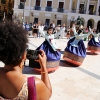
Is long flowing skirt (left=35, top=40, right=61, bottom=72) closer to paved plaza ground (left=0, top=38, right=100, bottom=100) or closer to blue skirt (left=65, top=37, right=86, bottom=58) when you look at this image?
paved plaza ground (left=0, top=38, right=100, bottom=100)

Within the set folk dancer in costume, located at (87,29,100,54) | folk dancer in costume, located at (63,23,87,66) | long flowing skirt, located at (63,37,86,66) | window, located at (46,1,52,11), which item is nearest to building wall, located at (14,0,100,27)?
window, located at (46,1,52,11)

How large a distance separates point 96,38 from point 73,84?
5.20 meters

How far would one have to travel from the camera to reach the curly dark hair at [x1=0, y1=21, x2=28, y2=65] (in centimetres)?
121

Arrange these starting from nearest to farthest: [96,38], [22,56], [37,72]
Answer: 1. [22,56]
2. [37,72]
3. [96,38]

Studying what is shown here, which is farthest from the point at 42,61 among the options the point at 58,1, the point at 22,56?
the point at 58,1

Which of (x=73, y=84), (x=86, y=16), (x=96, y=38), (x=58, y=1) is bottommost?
(x=73, y=84)

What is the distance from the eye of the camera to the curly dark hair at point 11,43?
1215mm

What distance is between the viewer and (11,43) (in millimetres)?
1223

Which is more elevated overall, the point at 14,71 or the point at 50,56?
the point at 14,71

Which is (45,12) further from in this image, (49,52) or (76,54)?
(49,52)

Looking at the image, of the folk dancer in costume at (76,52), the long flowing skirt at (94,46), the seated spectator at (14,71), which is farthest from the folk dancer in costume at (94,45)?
the seated spectator at (14,71)

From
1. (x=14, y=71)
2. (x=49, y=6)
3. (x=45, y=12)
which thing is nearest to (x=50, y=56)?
(x=14, y=71)

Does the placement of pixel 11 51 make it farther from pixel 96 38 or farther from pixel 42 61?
pixel 96 38

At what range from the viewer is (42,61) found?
5.05 ft
